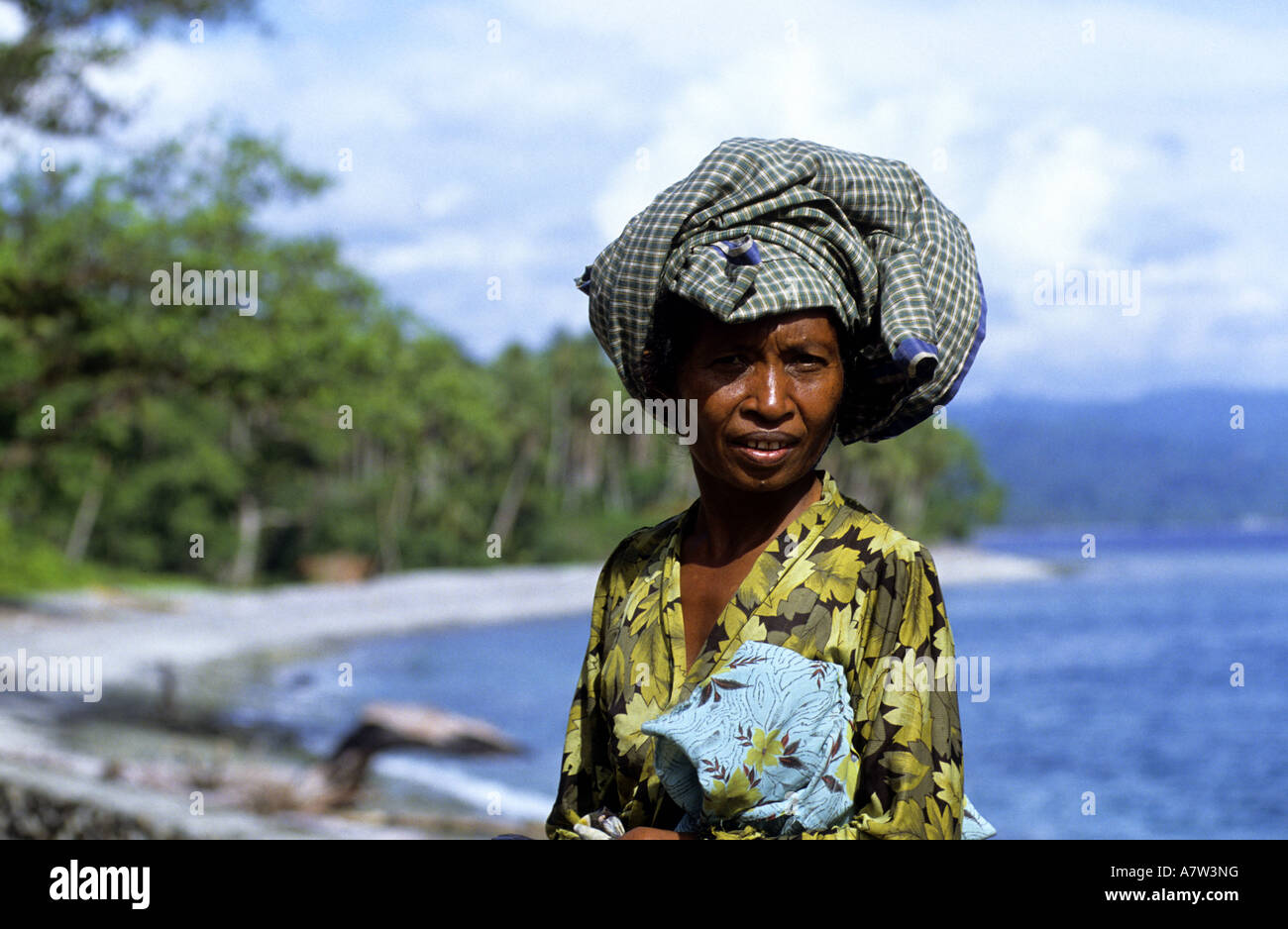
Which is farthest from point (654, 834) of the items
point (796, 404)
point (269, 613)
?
point (269, 613)

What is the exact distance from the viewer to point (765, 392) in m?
1.83

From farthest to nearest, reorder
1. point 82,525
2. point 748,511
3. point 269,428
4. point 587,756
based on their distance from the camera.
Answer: point 82,525
point 269,428
point 587,756
point 748,511

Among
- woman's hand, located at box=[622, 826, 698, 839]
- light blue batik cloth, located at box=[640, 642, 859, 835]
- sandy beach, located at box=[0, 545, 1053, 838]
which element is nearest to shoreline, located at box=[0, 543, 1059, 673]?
sandy beach, located at box=[0, 545, 1053, 838]

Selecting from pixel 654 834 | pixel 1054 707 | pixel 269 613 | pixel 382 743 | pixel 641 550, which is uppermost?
pixel 641 550

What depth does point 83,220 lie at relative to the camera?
14.6m

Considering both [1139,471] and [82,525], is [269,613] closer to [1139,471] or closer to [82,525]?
[82,525]

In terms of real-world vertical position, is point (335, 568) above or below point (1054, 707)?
above

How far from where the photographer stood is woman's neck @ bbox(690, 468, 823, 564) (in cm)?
195

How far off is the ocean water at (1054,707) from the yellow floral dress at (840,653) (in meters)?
12.2

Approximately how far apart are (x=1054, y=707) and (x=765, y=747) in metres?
37.3

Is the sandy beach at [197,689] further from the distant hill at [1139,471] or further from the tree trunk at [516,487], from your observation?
the distant hill at [1139,471]

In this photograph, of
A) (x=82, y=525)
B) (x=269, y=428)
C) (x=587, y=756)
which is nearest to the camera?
(x=587, y=756)

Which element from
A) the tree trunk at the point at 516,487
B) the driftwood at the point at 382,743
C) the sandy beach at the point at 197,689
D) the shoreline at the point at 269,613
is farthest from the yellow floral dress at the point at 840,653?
the tree trunk at the point at 516,487
